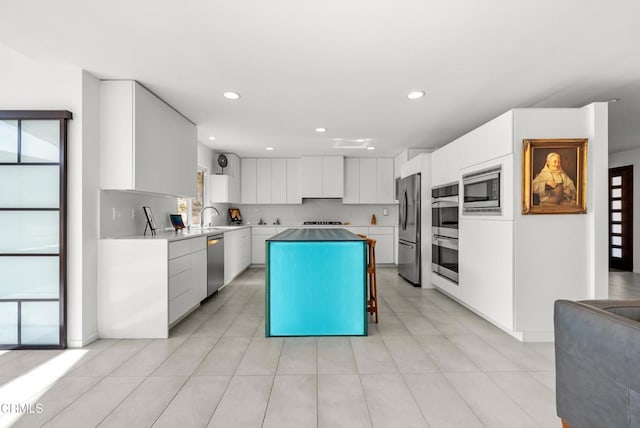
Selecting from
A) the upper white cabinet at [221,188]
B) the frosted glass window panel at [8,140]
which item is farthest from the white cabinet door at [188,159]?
the upper white cabinet at [221,188]

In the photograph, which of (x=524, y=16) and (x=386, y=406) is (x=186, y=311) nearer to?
(x=386, y=406)

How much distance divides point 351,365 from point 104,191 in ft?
9.08

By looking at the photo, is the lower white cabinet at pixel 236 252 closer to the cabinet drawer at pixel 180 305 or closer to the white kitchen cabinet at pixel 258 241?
the white kitchen cabinet at pixel 258 241

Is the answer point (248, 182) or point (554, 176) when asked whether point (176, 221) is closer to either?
point (248, 182)

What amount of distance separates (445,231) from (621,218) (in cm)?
521

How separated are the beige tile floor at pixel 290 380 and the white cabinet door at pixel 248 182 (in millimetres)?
4208

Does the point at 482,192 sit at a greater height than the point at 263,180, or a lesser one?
lesser

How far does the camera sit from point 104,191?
3088 millimetres

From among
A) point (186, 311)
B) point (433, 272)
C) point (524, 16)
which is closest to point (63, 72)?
point (186, 311)

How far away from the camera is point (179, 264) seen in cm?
333

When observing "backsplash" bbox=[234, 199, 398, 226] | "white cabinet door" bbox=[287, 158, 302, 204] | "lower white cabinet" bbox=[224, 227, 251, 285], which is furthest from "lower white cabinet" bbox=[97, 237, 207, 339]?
"backsplash" bbox=[234, 199, 398, 226]

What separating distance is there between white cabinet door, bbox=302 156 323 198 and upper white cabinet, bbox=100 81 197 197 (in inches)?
143

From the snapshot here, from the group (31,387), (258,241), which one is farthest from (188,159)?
(258,241)

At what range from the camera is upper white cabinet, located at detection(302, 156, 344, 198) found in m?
7.02
